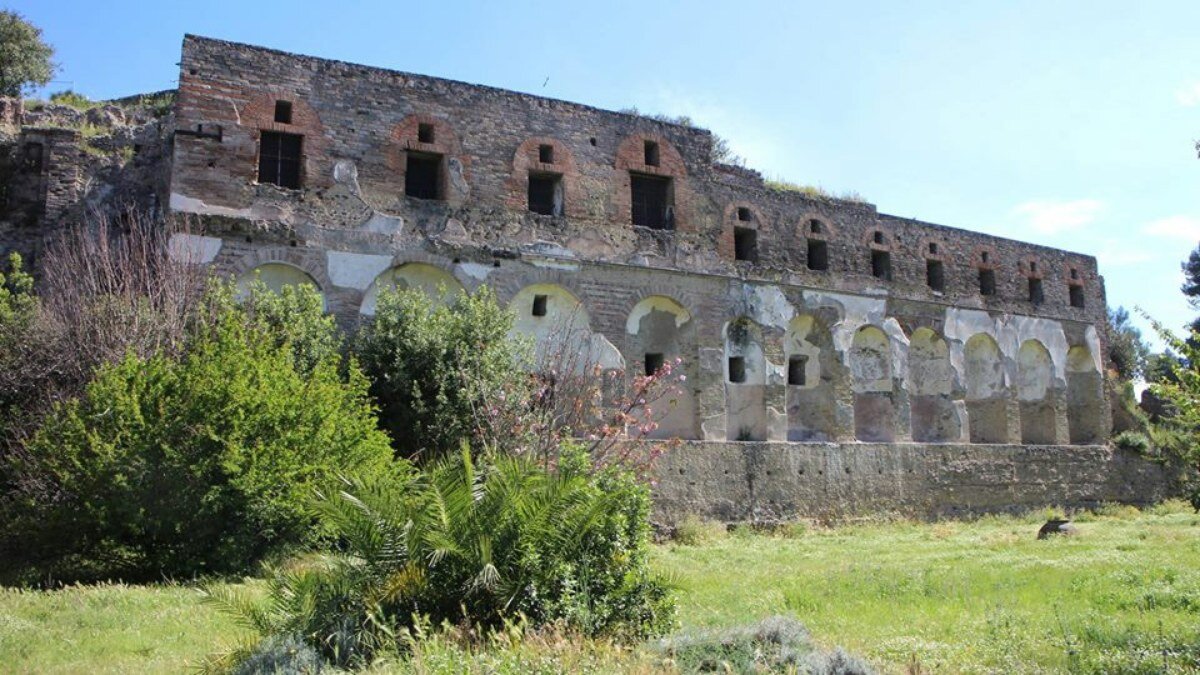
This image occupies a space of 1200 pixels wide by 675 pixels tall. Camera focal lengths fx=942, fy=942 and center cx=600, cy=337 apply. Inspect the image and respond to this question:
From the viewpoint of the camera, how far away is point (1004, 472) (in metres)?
24.2

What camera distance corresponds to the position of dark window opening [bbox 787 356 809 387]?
76.6 ft

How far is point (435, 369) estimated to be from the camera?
617 inches

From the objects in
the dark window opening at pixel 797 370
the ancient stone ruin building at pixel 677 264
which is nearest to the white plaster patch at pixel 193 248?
the ancient stone ruin building at pixel 677 264

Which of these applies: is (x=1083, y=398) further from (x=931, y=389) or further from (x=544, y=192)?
(x=544, y=192)

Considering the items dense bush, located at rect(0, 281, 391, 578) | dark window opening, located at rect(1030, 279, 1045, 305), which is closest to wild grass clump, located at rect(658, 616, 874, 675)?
dense bush, located at rect(0, 281, 391, 578)

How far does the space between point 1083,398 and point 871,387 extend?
8429 mm

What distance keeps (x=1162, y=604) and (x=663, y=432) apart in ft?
38.4

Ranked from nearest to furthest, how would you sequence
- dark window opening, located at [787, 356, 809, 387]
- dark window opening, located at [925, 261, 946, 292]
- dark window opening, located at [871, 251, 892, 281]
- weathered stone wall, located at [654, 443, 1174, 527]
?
weathered stone wall, located at [654, 443, 1174, 527] < dark window opening, located at [787, 356, 809, 387] < dark window opening, located at [871, 251, 892, 281] < dark window opening, located at [925, 261, 946, 292]

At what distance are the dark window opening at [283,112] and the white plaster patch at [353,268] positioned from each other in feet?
9.13

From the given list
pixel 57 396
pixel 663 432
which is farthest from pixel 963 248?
pixel 57 396

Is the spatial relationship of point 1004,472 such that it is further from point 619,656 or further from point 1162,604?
point 619,656

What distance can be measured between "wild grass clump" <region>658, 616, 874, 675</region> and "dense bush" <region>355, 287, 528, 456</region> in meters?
7.97

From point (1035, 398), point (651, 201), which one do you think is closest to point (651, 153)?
point (651, 201)

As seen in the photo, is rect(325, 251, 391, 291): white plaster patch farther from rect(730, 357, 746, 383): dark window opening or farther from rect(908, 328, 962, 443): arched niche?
rect(908, 328, 962, 443): arched niche
